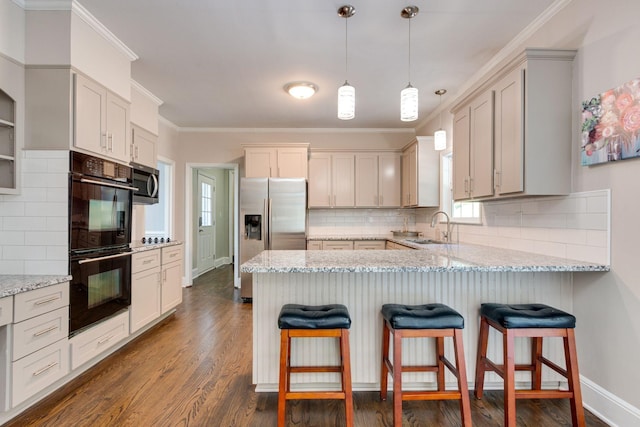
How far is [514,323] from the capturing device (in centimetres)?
168

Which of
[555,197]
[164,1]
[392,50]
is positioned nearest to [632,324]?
[555,197]

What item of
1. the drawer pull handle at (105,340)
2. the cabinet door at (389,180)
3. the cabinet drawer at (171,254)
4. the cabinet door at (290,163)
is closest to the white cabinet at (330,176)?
the cabinet door at (290,163)

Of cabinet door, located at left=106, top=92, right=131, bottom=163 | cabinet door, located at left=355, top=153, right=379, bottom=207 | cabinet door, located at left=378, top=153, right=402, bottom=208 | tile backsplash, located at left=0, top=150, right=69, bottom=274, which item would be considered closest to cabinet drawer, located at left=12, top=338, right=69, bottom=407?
tile backsplash, located at left=0, top=150, right=69, bottom=274

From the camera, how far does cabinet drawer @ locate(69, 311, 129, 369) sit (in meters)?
2.19

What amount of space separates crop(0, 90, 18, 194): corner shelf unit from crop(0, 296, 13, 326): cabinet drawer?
81 centimetres

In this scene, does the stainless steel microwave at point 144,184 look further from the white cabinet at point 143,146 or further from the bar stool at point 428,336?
the bar stool at point 428,336

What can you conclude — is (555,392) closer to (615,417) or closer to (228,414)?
(615,417)

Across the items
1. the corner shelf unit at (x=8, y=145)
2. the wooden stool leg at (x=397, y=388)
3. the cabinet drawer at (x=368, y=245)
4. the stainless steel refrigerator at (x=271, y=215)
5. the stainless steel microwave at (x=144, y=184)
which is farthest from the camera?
the cabinet drawer at (x=368, y=245)

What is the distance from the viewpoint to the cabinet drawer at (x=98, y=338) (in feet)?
7.20

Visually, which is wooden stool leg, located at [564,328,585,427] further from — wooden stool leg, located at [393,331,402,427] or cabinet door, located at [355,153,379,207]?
cabinet door, located at [355,153,379,207]

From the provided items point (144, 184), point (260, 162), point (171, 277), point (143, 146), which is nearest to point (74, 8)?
point (143, 146)

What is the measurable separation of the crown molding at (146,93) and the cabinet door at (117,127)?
783mm

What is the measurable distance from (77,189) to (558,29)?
11.8 feet

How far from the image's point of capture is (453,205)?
13.1 feet
